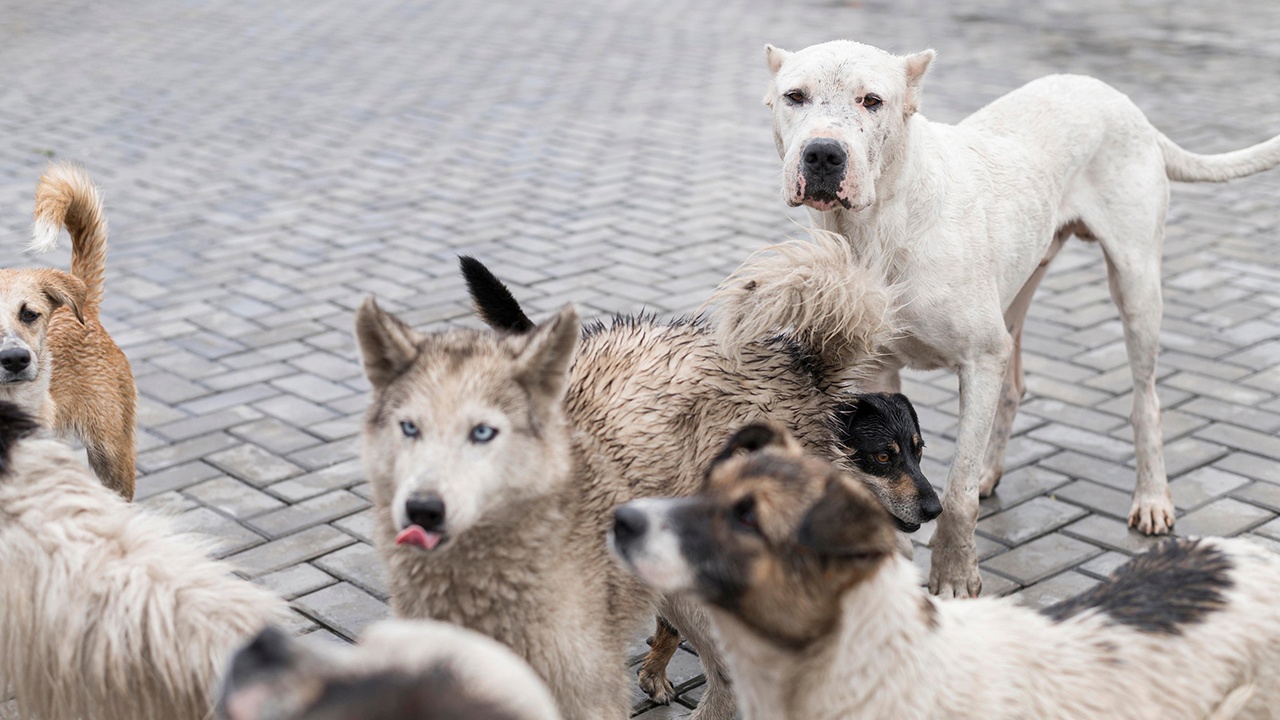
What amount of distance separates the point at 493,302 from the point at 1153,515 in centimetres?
297

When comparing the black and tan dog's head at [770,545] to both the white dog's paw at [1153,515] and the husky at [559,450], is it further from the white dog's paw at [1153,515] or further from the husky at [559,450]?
the white dog's paw at [1153,515]

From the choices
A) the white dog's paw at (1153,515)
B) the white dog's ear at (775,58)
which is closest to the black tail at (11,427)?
the white dog's ear at (775,58)

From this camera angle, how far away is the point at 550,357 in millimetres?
3328

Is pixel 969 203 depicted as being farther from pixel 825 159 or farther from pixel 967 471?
pixel 967 471

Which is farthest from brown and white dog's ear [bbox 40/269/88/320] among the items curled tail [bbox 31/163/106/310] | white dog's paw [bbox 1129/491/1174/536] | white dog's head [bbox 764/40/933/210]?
white dog's paw [bbox 1129/491/1174/536]

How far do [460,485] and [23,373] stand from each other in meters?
2.38

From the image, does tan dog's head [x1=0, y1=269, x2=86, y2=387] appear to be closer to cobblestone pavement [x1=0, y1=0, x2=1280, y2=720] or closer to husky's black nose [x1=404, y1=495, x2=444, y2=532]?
cobblestone pavement [x1=0, y1=0, x2=1280, y2=720]

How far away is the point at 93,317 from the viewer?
530 cm

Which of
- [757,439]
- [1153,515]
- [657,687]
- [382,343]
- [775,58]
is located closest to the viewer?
[757,439]

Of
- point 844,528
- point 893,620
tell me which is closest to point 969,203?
point 893,620

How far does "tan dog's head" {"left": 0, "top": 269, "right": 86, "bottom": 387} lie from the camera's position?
4594 mm

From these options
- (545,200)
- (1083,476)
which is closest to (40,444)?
(1083,476)

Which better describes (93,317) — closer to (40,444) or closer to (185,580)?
(40,444)

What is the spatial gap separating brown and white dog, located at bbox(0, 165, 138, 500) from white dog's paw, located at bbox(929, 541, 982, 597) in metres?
3.22
